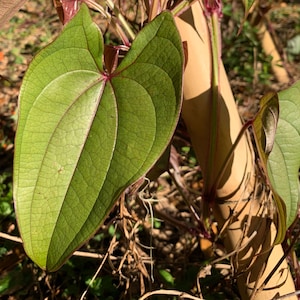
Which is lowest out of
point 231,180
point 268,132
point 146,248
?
point 146,248

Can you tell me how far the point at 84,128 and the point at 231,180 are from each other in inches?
10.3

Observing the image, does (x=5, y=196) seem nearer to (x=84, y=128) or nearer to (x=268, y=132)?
(x=84, y=128)

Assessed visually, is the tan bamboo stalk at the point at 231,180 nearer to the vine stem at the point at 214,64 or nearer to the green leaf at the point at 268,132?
the vine stem at the point at 214,64

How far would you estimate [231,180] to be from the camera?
2.60 feet

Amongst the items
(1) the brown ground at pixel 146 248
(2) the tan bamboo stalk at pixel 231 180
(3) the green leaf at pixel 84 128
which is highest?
(3) the green leaf at pixel 84 128

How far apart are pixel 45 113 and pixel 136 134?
0.35 feet

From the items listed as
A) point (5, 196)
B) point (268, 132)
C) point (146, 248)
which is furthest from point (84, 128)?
point (5, 196)

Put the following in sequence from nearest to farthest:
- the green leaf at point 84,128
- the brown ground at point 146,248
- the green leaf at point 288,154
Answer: the green leaf at point 84,128, the green leaf at point 288,154, the brown ground at point 146,248

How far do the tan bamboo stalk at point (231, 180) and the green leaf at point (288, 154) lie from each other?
8 cm

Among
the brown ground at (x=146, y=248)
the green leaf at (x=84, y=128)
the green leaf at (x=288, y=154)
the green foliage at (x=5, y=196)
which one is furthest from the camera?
the green foliage at (x=5, y=196)

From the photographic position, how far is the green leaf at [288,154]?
69 cm

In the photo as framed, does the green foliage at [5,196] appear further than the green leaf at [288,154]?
Yes

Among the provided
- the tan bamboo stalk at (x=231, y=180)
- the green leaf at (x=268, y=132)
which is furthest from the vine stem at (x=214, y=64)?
the green leaf at (x=268, y=132)

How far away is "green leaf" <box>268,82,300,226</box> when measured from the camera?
0.69 meters
